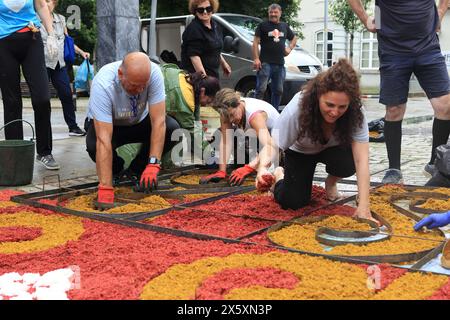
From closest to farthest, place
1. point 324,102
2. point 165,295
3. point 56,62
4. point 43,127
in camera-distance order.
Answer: point 165,295 < point 324,102 < point 43,127 < point 56,62

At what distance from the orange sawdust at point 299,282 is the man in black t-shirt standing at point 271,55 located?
630 cm

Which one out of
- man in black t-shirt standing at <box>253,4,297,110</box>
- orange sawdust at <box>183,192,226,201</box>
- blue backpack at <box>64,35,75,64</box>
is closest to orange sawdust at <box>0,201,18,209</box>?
orange sawdust at <box>183,192,226,201</box>

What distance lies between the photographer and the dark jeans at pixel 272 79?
29.3ft

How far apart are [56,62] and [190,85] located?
223 cm

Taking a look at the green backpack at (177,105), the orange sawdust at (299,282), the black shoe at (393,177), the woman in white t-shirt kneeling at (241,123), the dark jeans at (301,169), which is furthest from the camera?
the green backpack at (177,105)

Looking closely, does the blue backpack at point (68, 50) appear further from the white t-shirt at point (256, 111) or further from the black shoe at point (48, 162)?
the white t-shirt at point (256, 111)

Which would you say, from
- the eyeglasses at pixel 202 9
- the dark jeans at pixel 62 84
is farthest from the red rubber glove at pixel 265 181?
the dark jeans at pixel 62 84

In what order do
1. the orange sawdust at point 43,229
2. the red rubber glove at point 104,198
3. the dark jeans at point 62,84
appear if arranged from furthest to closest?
the dark jeans at point 62,84 → the red rubber glove at point 104,198 → the orange sawdust at point 43,229

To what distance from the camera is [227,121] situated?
470 cm

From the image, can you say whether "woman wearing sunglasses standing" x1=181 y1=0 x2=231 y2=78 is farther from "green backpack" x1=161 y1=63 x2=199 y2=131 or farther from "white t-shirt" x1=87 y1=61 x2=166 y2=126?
"white t-shirt" x1=87 y1=61 x2=166 y2=126

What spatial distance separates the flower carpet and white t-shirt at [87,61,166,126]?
2.66ft

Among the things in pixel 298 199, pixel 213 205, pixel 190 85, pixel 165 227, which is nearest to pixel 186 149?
pixel 190 85

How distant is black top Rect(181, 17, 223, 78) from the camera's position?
19.3 ft
